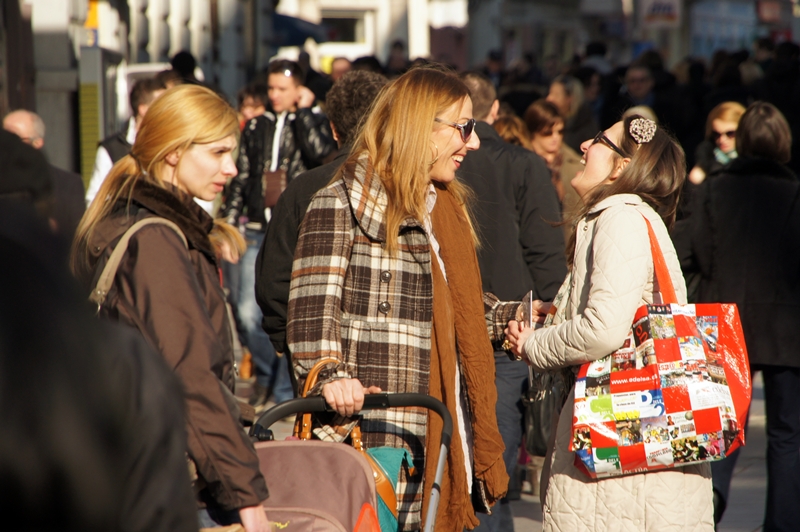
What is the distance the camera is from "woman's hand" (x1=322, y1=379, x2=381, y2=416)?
288 cm

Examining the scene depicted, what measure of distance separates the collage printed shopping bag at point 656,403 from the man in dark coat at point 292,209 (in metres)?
1.30

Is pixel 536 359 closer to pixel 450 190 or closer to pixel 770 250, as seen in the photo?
pixel 450 190

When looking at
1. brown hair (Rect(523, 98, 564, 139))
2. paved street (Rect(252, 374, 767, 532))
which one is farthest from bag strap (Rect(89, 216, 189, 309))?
brown hair (Rect(523, 98, 564, 139))

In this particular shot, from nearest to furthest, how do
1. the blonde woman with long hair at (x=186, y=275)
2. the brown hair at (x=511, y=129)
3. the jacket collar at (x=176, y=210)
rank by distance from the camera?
the blonde woman with long hair at (x=186, y=275) → the jacket collar at (x=176, y=210) → the brown hair at (x=511, y=129)

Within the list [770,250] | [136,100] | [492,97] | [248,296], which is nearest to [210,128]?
[492,97]

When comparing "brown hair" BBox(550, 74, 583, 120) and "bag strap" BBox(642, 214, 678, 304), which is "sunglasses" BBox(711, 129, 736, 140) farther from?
"bag strap" BBox(642, 214, 678, 304)

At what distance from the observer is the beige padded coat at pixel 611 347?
10.1 feet

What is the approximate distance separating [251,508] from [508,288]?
262cm

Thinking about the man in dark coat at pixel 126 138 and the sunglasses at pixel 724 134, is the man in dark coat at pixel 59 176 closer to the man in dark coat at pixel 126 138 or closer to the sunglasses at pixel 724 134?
the man in dark coat at pixel 126 138

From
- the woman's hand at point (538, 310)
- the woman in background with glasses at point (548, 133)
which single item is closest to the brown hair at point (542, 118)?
the woman in background with glasses at point (548, 133)

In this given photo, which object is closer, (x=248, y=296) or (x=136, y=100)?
(x=136, y=100)

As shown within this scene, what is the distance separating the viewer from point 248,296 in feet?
Answer: 26.4

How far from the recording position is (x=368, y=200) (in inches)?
126

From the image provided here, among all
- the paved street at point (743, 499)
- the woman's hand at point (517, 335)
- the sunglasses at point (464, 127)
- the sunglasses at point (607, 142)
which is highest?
the sunglasses at point (464, 127)
